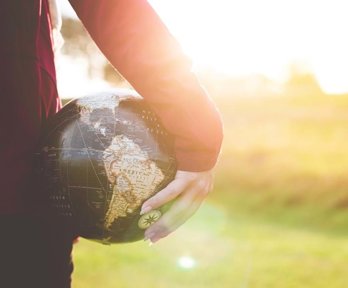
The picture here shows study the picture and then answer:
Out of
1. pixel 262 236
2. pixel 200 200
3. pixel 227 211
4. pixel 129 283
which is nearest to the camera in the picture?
pixel 200 200

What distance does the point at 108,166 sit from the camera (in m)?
2.94

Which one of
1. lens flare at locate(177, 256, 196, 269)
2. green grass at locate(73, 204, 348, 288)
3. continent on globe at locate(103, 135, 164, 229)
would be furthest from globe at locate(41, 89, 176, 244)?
lens flare at locate(177, 256, 196, 269)

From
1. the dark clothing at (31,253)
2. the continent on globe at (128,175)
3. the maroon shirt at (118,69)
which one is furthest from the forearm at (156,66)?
the dark clothing at (31,253)

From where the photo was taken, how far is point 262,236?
1559 cm

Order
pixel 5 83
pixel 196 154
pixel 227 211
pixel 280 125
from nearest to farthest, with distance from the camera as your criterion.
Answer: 1. pixel 5 83
2. pixel 196 154
3. pixel 227 211
4. pixel 280 125

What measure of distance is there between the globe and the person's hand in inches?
1.6

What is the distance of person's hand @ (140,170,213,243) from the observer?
280 centimetres

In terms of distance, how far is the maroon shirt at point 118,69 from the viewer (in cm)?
255

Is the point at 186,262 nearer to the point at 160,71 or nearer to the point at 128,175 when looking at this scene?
the point at 128,175

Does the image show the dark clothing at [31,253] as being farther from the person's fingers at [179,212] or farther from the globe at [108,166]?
the person's fingers at [179,212]

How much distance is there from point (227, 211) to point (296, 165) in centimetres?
342

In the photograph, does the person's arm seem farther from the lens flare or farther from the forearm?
the lens flare

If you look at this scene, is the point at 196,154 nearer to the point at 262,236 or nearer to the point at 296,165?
the point at 262,236

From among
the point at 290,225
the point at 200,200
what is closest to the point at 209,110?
the point at 200,200
